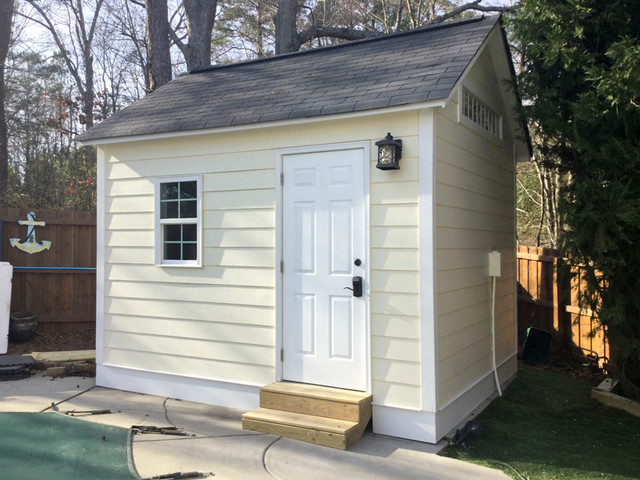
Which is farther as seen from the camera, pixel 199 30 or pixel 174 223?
pixel 199 30

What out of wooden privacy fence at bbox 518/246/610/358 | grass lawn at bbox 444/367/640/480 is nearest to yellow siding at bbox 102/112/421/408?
grass lawn at bbox 444/367/640/480

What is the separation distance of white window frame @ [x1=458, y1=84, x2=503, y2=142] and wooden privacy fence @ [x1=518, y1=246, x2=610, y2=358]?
6.37 feet

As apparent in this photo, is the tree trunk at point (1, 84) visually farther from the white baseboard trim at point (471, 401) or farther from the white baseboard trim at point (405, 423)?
the white baseboard trim at point (471, 401)

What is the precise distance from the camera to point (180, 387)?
19.0ft

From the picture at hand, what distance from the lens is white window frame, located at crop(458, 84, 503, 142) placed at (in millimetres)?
5312

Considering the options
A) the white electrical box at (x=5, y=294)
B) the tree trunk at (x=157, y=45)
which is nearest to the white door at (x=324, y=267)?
the white electrical box at (x=5, y=294)

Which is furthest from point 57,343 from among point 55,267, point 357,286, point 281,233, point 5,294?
point 357,286

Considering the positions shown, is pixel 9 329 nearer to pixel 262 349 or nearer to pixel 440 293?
pixel 262 349

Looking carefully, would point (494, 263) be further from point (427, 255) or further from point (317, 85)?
point (317, 85)

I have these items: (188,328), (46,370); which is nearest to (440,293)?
(188,328)

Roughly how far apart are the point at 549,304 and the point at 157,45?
27.6ft

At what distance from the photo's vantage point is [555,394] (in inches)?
248

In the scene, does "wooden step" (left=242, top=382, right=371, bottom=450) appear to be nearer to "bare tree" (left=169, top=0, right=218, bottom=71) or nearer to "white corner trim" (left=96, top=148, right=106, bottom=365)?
"white corner trim" (left=96, top=148, right=106, bottom=365)

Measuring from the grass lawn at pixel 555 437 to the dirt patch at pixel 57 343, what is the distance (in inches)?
227
